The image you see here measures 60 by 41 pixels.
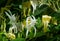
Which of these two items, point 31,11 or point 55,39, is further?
point 31,11

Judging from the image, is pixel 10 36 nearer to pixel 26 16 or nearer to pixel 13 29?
pixel 13 29

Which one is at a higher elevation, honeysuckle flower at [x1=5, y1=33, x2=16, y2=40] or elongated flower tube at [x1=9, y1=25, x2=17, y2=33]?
elongated flower tube at [x1=9, y1=25, x2=17, y2=33]

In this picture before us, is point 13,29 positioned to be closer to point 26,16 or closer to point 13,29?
point 13,29

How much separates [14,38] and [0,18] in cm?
20

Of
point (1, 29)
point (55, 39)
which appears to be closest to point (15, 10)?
point (1, 29)

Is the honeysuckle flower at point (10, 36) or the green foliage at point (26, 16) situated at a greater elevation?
the green foliage at point (26, 16)

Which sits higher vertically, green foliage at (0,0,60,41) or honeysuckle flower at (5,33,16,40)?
green foliage at (0,0,60,41)

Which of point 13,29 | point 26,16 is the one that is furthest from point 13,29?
point 26,16

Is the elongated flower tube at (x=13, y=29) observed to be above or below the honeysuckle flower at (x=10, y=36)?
above

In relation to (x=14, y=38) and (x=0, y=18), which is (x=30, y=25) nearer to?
(x=14, y=38)

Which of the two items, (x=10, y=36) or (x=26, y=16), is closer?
(x=10, y=36)

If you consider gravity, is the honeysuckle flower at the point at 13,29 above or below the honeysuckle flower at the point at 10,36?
above

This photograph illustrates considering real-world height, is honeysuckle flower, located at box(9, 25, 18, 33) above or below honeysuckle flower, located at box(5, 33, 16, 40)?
above

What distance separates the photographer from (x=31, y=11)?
39.3 inches
